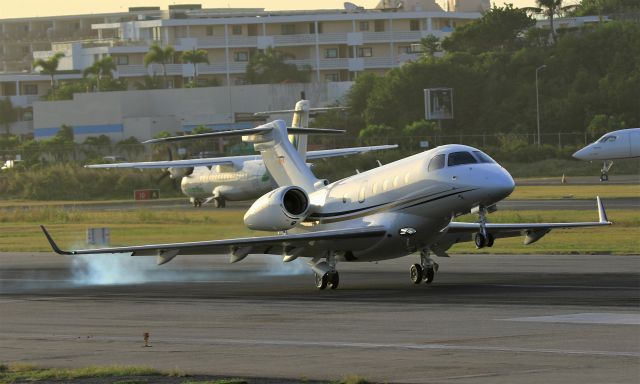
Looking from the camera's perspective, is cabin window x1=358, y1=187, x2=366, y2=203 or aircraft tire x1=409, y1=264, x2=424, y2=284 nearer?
cabin window x1=358, y1=187, x2=366, y2=203

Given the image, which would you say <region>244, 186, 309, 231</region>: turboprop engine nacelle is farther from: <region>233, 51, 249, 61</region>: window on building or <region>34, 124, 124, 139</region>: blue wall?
<region>233, 51, 249, 61</region>: window on building

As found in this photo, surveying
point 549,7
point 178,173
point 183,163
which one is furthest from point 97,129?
point 183,163

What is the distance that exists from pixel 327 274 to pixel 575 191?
46.2 metres

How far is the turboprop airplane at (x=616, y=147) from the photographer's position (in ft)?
270

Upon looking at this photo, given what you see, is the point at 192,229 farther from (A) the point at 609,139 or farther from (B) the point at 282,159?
(A) the point at 609,139

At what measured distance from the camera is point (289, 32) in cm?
19188

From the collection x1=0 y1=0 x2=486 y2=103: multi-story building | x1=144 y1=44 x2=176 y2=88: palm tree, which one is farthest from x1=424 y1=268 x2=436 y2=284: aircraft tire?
x1=0 y1=0 x2=486 y2=103: multi-story building

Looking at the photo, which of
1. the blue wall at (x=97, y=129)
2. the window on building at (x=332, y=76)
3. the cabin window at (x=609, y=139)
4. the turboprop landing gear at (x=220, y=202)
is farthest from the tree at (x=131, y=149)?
the window on building at (x=332, y=76)

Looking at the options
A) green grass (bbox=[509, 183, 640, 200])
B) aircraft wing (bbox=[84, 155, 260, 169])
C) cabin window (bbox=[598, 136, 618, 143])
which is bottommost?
green grass (bbox=[509, 183, 640, 200])

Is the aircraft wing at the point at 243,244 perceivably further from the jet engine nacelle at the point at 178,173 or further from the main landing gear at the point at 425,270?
the jet engine nacelle at the point at 178,173

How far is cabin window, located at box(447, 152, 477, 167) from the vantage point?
3166cm

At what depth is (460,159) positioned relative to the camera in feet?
104

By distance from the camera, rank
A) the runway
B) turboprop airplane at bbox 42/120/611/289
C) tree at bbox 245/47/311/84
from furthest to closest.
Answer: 1. tree at bbox 245/47/311/84
2. turboprop airplane at bbox 42/120/611/289
3. the runway

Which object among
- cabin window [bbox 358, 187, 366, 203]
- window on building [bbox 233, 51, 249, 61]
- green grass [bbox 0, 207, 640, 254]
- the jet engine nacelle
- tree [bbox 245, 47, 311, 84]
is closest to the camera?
cabin window [bbox 358, 187, 366, 203]
